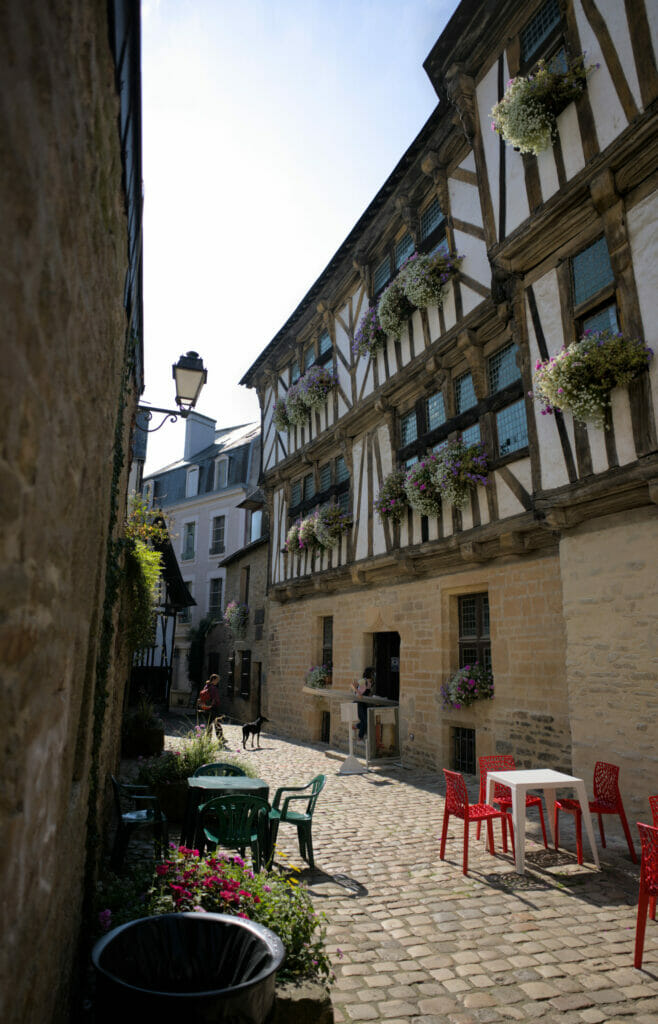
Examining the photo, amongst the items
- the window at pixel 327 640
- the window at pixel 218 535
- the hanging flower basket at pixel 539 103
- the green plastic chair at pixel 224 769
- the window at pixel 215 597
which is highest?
the hanging flower basket at pixel 539 103

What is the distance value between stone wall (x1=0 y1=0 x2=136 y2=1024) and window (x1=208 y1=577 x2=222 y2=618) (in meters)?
21.4

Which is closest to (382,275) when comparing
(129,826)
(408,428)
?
(408,428)

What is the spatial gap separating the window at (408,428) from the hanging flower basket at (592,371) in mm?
3849

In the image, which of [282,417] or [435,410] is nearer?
[435,410]

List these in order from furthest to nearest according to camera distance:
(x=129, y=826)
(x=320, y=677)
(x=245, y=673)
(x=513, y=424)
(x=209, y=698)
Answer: (x=245, y=673) → (x=320, y=677) → (x=209, y=698) → (x=513, y=424) → (x=129, y=826)

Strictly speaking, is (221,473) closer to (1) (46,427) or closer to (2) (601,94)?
(2) (601,94)

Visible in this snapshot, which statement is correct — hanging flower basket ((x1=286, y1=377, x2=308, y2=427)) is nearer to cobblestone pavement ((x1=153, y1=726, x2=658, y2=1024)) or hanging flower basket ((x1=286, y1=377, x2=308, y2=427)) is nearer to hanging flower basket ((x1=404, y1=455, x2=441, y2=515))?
hanging flower basket ((x1=404, y1=455, x2=441, y2=515))

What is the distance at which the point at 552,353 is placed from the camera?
695 centimetres

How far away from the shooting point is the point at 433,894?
4328mm

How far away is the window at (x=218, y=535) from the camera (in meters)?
24.7

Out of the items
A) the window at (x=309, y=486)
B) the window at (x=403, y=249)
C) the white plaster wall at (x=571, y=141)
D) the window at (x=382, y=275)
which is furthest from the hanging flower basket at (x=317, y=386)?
the white plaster wall at (x=571, y=141)

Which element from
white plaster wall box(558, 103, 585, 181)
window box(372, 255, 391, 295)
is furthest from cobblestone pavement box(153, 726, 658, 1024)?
window box(372, 255, 391, 295)

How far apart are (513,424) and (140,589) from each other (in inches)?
201

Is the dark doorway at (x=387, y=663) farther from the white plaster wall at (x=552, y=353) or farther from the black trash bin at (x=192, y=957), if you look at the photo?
the black trash bin at (x=192, y=957)
